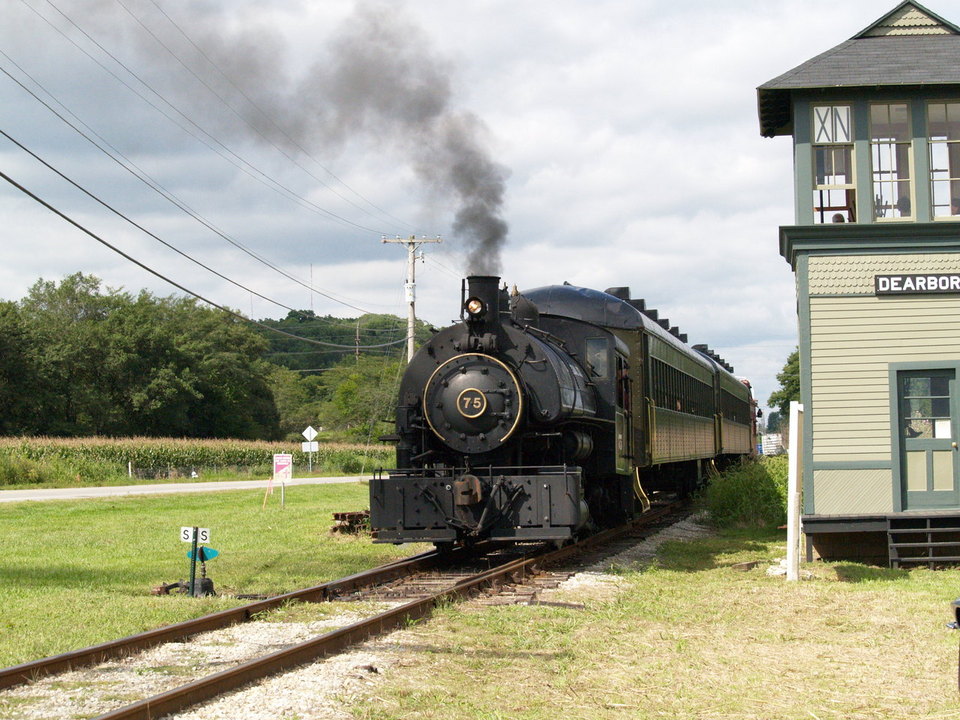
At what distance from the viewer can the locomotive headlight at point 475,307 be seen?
40.0 ft

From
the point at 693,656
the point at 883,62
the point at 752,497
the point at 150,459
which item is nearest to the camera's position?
the point at 693,656

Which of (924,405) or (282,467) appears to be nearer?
(924,405)

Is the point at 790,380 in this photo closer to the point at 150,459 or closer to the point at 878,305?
the point at 150,459

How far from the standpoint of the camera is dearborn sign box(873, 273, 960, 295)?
1309 cm

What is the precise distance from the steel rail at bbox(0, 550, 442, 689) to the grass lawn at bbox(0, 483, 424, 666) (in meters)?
0.60

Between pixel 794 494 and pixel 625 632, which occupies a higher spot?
pixel 794 494

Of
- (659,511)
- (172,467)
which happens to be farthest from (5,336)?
(659,511)

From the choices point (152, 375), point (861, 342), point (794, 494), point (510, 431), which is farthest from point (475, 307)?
→ point (152, 375)

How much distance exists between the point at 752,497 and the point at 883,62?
8.13 m

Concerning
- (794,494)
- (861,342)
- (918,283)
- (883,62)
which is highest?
(883,62)

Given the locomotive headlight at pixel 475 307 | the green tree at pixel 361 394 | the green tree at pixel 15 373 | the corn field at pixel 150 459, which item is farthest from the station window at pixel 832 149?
the green tree at pixel 361 394

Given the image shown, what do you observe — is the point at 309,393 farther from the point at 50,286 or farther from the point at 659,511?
the point at 659,511

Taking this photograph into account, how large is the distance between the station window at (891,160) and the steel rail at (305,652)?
21.1 ft

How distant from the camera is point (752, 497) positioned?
18.7 meters
